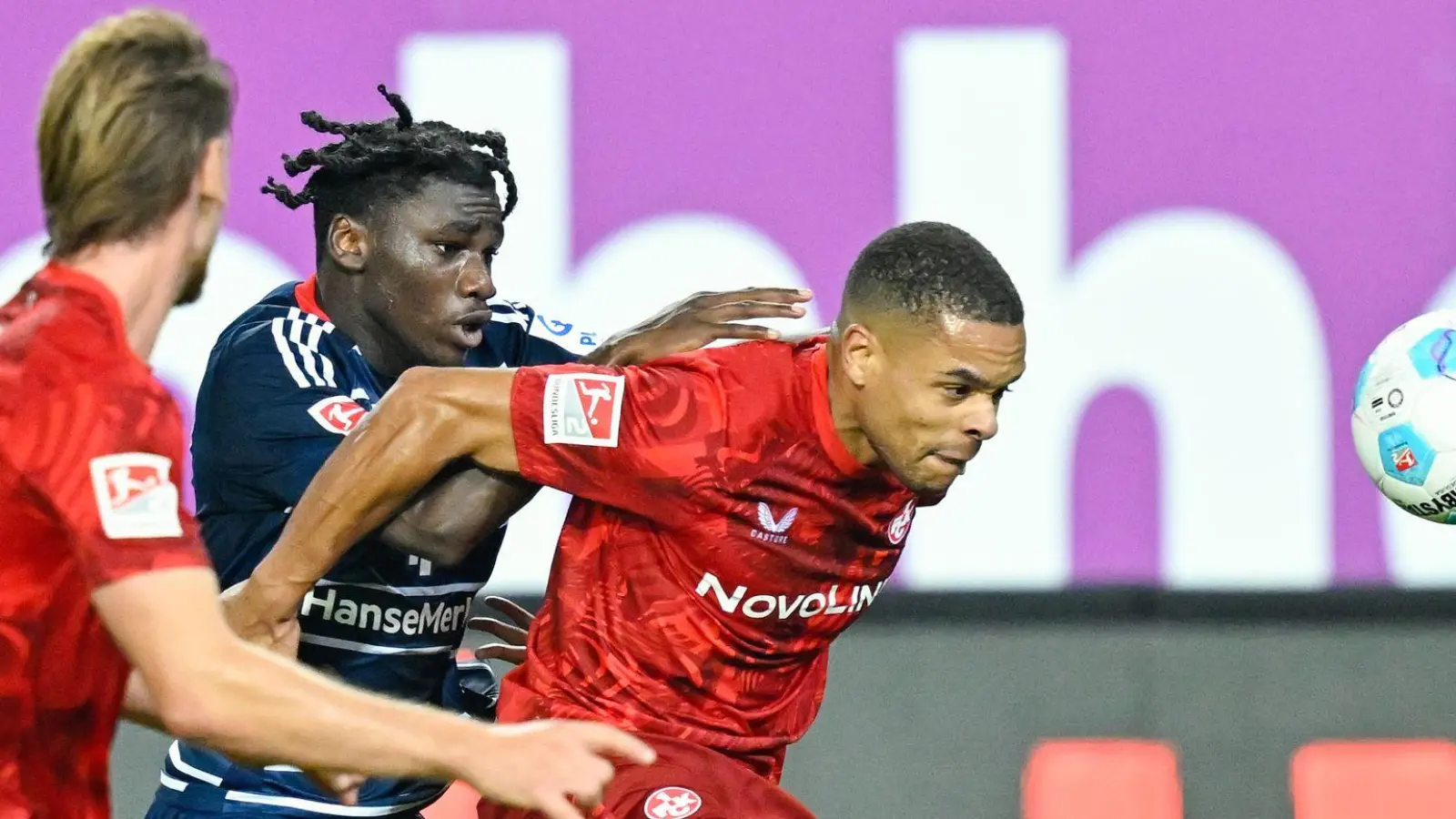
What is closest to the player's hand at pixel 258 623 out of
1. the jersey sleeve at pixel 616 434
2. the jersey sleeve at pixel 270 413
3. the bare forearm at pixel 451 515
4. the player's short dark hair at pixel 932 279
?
the bare forearm at pixel 451 515

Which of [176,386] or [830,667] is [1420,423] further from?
[176,386]

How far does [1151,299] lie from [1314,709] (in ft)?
3.95

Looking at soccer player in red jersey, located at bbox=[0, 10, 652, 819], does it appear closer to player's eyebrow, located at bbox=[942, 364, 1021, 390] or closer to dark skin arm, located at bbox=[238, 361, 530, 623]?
dark skin arm, located at bbox=[238, 361, 530, 623]

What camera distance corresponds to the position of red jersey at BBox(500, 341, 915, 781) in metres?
3.03

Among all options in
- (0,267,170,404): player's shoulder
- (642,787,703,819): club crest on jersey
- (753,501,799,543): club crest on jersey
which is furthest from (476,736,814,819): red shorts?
(0,267,170,404): player's shoulder

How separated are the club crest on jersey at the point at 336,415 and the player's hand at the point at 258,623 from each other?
356 mm

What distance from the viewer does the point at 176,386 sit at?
209 inches

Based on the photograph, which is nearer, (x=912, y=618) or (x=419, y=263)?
(x=419, y=263)

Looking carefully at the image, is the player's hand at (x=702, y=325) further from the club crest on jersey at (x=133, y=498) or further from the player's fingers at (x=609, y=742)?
the club crest on jersey at (x=133, y=498)

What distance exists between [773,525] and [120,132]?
1447 mm

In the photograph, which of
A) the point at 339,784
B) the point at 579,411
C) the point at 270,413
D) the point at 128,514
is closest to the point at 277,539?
the point at 270,413

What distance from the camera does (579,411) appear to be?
301 cm

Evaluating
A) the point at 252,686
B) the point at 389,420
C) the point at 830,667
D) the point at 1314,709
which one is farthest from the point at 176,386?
the point at 252,686

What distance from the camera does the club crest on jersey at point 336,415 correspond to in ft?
10.7
